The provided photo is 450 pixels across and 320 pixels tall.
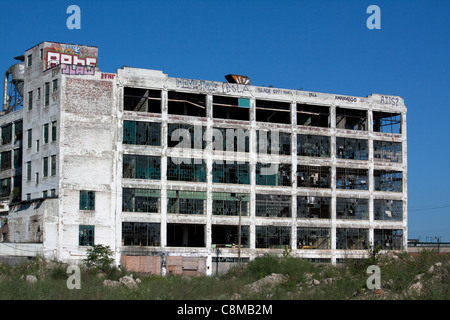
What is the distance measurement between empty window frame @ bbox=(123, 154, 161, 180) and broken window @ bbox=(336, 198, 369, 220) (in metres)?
18.1

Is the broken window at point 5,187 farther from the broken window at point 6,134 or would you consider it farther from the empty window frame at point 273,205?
the empty window frame at point 273,205

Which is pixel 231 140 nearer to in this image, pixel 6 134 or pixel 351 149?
pixel 351 149

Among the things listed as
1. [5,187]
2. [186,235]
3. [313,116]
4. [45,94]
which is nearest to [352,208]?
[313,116]

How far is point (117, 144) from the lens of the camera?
57562 millimetres

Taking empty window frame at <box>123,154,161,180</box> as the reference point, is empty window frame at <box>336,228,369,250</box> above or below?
below

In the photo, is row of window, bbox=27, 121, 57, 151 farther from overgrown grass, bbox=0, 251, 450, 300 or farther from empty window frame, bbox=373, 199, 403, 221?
empty window frame, bbox=373, 199, 403, 221

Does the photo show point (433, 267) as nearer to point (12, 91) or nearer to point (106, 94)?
point (106, 94)

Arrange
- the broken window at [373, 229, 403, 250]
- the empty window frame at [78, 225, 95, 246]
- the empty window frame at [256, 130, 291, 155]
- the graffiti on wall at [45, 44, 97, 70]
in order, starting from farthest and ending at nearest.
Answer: the broken window at [373, 229, 403, 250] < the empty window frame at [256, 130, 291, 155] < the graffiti on wall at [45, 44, 97, 70] < the empty window frame at [78, 225, 95, 246]

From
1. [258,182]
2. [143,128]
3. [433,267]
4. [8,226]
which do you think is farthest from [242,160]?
[433,267]

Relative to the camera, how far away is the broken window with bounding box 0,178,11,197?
216ft

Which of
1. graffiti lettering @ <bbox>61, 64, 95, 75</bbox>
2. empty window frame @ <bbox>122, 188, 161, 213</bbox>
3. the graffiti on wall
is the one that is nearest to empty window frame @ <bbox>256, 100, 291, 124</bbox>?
empty window frame @ <bbox>122, 188, 161, 213</bbox>

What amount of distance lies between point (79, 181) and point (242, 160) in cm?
1480

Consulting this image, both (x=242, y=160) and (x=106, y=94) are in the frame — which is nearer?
(x=106, y=94)
